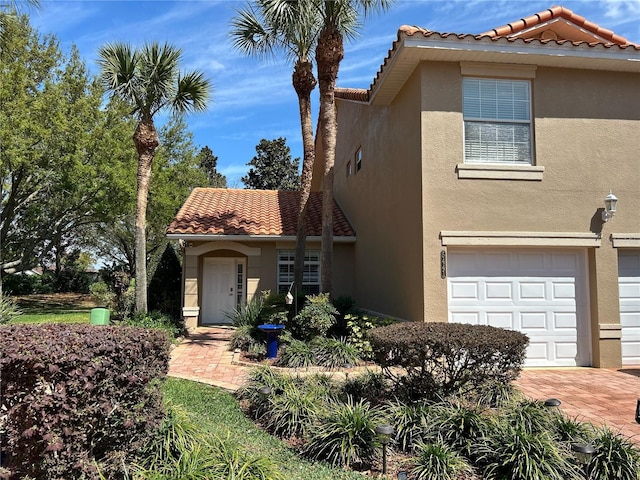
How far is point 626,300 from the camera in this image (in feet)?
32.4

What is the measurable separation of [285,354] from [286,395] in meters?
3.37

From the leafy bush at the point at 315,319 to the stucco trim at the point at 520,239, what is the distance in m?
2.93

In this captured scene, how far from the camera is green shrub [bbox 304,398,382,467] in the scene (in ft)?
15.9

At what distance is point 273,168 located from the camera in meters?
41.8

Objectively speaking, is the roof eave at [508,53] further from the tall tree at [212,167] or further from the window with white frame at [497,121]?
the tall tree at [212,167]

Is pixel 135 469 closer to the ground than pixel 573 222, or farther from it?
closer to the ground

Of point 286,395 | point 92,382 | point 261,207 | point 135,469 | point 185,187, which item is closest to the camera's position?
point 92,382

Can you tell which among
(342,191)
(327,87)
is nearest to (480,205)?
(327,87)

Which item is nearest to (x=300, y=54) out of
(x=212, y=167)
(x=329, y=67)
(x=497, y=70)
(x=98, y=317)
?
(x=329, y=67)

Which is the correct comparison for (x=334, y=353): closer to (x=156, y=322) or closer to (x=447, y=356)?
(x=447, y=356)

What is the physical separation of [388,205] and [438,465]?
26.3ft

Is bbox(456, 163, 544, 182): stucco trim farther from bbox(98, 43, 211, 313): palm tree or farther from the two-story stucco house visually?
bbox(98, 43, 211, 313): palm tree

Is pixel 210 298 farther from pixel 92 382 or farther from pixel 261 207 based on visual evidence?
pixel 92 382

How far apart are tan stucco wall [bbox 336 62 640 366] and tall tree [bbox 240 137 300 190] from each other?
31440mm
